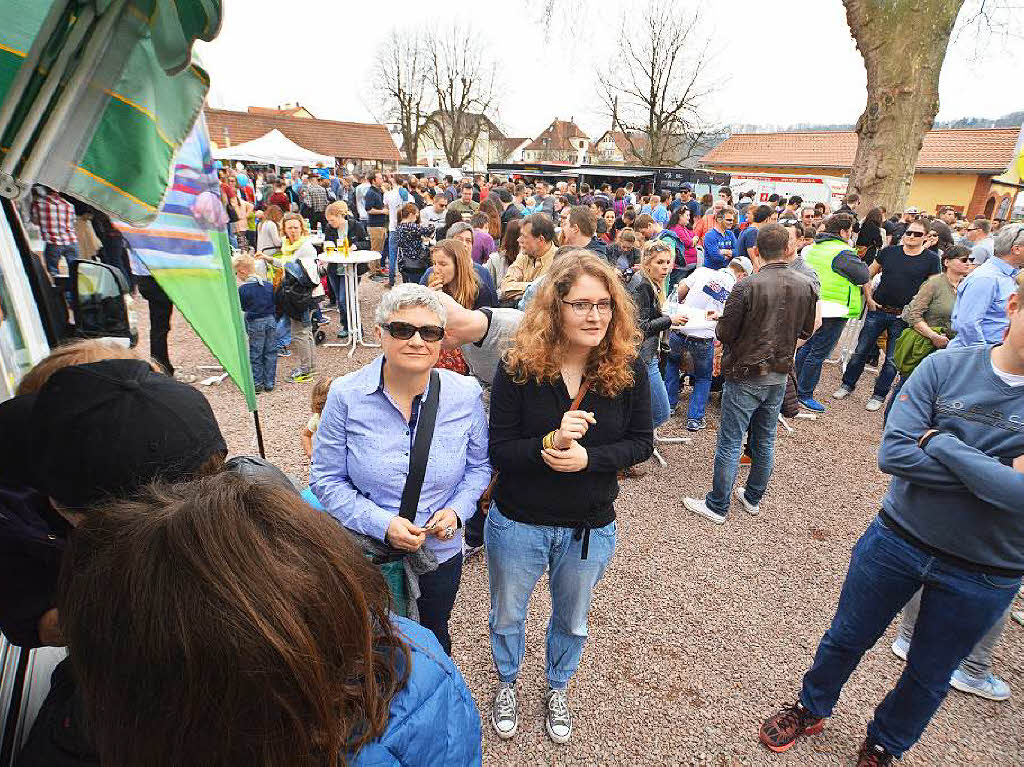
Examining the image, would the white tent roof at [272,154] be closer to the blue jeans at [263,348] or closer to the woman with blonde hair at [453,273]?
the blue jeans at [263,348]

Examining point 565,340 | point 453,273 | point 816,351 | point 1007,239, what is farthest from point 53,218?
point 1007,239

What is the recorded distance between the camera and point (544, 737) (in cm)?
246

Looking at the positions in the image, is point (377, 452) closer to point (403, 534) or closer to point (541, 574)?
point (403, 534)

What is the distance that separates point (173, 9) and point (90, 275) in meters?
3.00

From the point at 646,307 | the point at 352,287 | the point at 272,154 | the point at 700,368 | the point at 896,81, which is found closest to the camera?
the point at 646,307

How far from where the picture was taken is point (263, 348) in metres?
6.03

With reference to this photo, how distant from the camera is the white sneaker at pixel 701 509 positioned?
417cm

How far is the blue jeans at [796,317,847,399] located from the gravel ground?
1634 millimetres

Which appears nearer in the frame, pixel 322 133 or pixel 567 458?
pixel 567 458

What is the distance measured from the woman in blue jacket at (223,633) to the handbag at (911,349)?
5845mm

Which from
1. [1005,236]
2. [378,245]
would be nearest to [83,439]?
[1005,236]

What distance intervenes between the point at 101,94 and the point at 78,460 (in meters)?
0.92

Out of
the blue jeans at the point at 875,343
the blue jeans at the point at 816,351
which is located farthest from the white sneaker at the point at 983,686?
the blue jeans at the point at 875,343

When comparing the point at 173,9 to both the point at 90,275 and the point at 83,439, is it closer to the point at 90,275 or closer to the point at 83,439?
the point at 83,439
